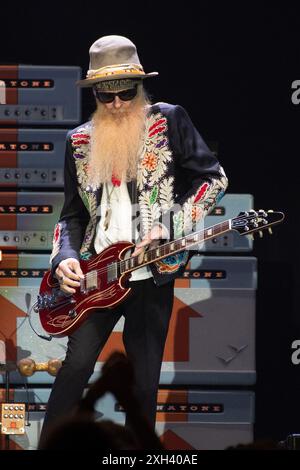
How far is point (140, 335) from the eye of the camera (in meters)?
4.33

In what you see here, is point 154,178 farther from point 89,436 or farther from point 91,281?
point 89,436

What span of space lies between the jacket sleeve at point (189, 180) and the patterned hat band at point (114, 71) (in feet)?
0.80

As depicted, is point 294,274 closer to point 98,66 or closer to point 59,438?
point 98,66

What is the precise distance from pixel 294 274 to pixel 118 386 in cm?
408

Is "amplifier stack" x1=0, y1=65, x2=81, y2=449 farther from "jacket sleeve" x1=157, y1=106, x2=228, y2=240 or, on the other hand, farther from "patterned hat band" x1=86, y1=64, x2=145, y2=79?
"jacket sleeve" x1=157, y1=106, x2=228, y2=240

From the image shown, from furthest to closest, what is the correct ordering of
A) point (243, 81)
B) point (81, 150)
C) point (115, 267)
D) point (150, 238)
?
1. point (243, 81)
2. point (81, 150)
3. point (115, 267)
4. point (150, 238)

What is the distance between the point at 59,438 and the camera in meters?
1.72

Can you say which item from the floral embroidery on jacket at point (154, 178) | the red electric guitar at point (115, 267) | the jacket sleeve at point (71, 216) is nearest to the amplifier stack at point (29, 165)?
the jacket sleeve at point (71, 216)

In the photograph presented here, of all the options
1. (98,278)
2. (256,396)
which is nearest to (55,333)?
(98,278)

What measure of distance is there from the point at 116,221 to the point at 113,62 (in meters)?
0.66

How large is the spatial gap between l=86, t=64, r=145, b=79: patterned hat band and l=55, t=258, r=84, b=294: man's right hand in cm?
76

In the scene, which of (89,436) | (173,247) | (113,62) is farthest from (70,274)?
(89,436)

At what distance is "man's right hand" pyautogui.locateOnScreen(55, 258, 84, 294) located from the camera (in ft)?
14.4

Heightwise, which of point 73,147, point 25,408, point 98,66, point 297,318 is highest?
point 98,66
